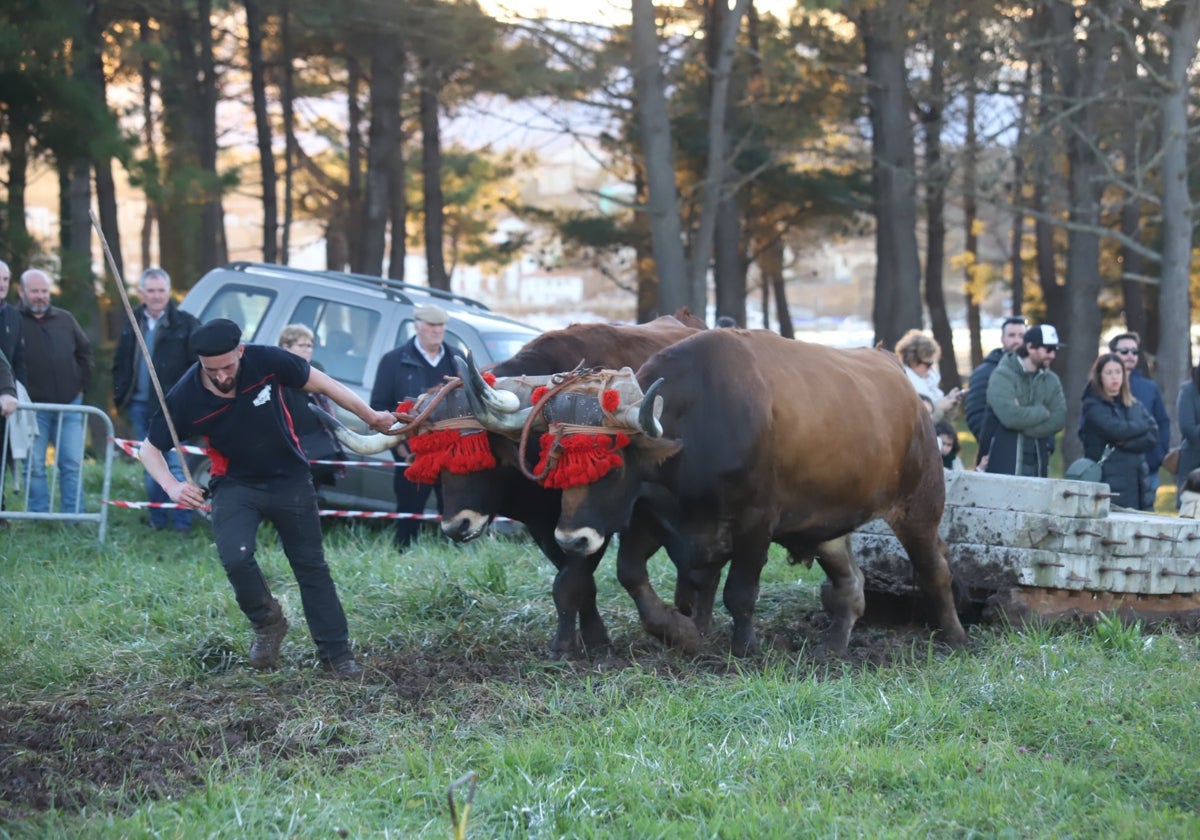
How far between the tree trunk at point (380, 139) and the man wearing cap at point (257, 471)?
16.1m

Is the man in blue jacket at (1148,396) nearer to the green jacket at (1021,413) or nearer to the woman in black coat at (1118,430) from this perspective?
the woman in black coat at (1118,430)

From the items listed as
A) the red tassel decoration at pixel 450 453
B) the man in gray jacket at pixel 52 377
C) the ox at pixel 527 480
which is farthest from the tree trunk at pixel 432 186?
the red tassel decoration at pixel 450 453

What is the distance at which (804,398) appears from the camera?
7605mm

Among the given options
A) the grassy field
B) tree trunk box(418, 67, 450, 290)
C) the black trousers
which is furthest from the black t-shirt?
tree trunk box(418, 67, 450, 290)

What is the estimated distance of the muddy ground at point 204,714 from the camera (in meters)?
5.16

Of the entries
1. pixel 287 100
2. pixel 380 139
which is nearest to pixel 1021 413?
pixel 380 139

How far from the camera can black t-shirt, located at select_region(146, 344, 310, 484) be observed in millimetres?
6664

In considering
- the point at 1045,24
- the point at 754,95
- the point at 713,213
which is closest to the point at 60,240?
the point at 713,213

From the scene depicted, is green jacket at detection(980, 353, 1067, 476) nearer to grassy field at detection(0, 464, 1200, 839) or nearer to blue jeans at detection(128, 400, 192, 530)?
grassy field at detection(0, 464, 1200, 839)

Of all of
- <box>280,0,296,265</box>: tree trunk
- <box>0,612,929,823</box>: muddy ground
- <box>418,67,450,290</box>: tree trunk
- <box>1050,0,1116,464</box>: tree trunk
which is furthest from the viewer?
<box>418,67,450,290</box>: tree trunk

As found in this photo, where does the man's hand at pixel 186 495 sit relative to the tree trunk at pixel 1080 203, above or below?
below

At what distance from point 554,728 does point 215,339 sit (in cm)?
237

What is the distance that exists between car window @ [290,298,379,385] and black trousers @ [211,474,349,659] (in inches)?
169

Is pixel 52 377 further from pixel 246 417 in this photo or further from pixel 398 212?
pixel 398 212
